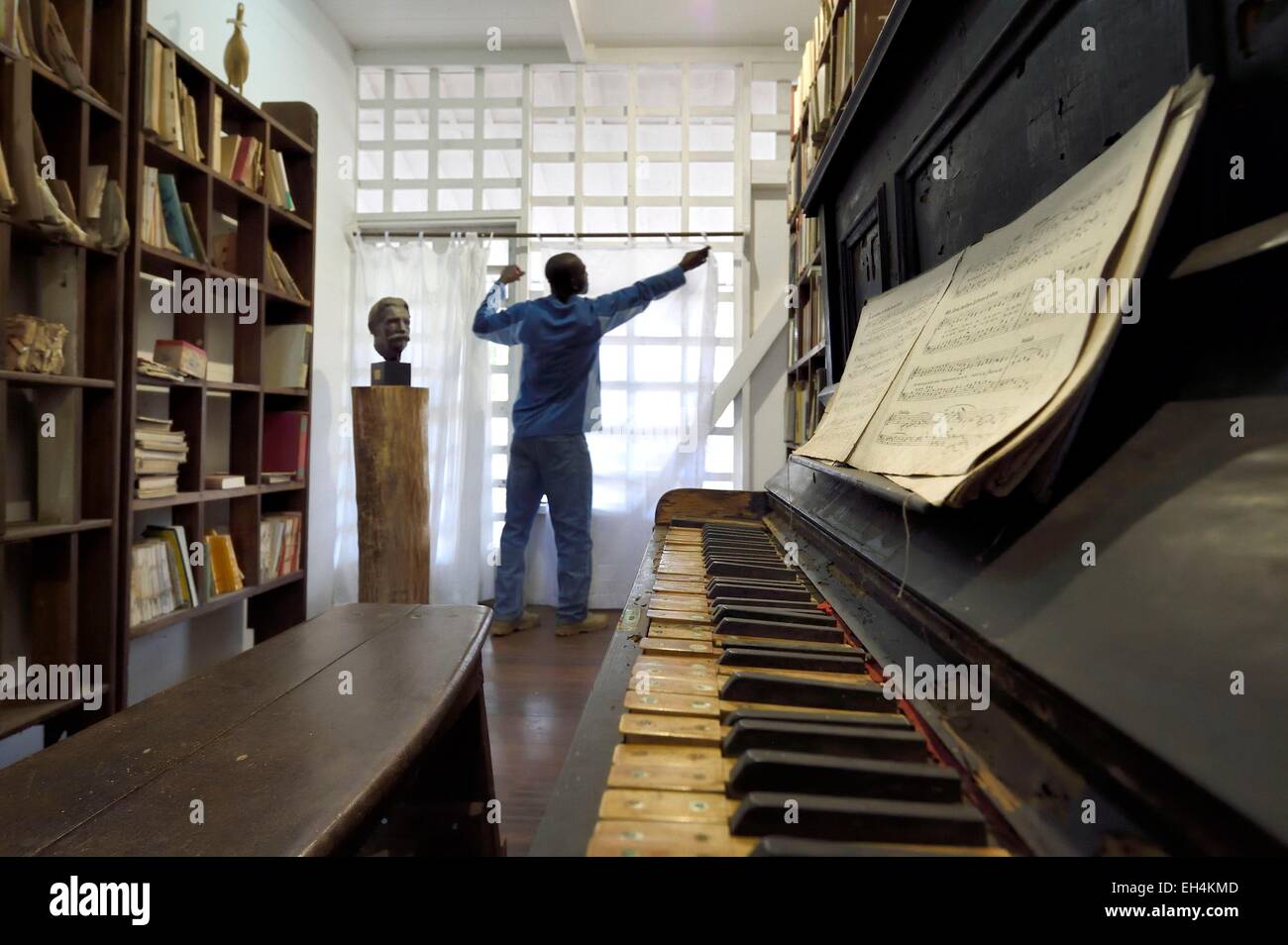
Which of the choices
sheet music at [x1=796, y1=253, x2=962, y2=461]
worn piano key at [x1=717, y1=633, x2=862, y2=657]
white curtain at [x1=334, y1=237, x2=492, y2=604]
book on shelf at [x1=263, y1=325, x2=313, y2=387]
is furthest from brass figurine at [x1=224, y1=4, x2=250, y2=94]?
worn piano key at [x1=717, y1=633, x2=862, y2=657]

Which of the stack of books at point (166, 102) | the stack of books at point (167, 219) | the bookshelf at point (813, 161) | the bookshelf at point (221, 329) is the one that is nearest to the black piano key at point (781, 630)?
the bookshelf at point (813, 161)

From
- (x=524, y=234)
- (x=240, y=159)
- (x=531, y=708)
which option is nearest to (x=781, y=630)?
(x=531, y=708)

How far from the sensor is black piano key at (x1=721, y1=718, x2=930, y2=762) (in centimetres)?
52

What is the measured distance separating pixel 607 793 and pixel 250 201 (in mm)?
3552

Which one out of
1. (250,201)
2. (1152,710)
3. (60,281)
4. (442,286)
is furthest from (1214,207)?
(442,286)

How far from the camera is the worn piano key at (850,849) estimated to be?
16.0 inches

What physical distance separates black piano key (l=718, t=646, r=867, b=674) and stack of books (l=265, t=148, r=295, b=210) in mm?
3471

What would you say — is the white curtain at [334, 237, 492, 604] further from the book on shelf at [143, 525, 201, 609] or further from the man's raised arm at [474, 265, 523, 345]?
the book on shelf at [143, 525, 201, 609]

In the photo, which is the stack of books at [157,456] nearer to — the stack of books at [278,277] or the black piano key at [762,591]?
the stack of books at [278,277]

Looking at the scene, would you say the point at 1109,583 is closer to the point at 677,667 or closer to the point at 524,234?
the point at 677,667

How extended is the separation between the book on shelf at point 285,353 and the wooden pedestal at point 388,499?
0.41 metres

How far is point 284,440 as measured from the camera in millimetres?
3520
